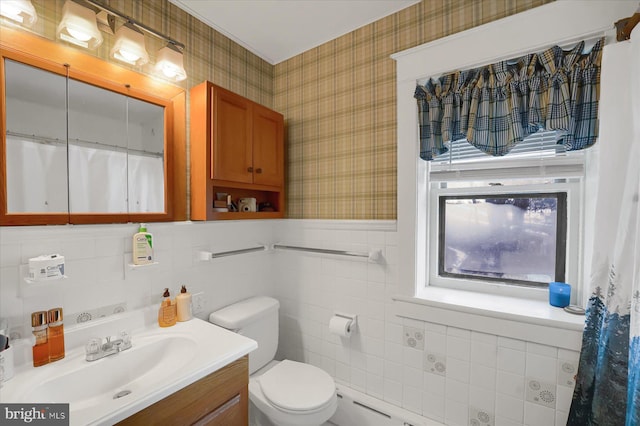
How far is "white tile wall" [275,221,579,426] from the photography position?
4.20ft

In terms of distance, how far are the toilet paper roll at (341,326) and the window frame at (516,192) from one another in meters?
0.53

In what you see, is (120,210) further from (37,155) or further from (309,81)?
(309,81)

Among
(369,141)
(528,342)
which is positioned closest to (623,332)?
(528,342)

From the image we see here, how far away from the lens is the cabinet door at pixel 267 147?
1.74 meters

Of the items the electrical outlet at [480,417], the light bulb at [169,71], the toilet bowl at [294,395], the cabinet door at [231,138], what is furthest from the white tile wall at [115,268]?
the electrical outlet at [480,417]

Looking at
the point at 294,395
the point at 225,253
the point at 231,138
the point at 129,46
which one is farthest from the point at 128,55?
the point at 294,395

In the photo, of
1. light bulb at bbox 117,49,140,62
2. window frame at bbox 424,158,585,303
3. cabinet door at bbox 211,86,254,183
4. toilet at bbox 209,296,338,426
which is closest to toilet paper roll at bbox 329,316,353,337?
toilet at bbox 209,296,338,426

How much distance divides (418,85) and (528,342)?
1348mm

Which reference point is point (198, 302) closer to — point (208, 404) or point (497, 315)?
point (208, 404)

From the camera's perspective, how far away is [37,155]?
1.09 meters

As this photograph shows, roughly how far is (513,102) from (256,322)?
1763mm

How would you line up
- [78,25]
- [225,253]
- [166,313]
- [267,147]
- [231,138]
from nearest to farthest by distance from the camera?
[78,25]
[166,313]
[231,138]
[225,253]
[267,147]

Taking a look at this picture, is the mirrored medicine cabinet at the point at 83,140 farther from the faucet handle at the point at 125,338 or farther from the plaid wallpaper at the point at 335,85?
the faucet handle at the point at 125,338

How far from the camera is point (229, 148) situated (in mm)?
1578
